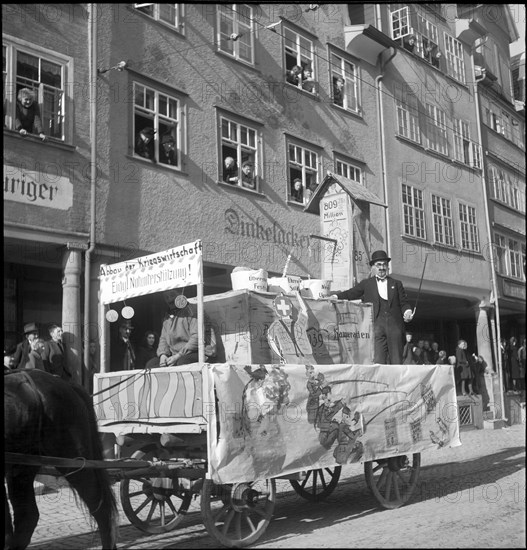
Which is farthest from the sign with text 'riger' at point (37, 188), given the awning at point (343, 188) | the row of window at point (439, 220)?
the row of window at point (439, 220)

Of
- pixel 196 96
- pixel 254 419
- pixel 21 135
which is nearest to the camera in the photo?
pixel 254 419

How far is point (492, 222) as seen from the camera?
928cm

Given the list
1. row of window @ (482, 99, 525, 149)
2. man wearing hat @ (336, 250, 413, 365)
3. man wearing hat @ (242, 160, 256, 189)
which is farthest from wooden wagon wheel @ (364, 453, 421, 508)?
man wearing hat @ (242, 160, 256, 189)

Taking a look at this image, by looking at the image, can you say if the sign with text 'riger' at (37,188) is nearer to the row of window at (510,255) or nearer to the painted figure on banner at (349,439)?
the painted figure on banner at (349,439)

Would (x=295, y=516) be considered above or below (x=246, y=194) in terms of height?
below

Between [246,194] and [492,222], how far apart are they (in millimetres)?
3893

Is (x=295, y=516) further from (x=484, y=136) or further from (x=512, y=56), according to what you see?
(x=484, y=136)

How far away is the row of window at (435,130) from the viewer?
39.7 feet

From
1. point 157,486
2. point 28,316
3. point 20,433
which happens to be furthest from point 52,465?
point 28,316

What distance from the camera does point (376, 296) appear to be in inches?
286

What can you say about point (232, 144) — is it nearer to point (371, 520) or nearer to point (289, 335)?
point (289, 335)

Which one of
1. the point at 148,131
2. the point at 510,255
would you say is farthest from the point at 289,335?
the point at 510,255

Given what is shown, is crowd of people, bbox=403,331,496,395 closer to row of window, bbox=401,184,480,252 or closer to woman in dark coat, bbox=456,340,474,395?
woman in dark coat, bbox=456,340,474,395

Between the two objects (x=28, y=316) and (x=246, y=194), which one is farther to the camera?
(x=246, y=194)
